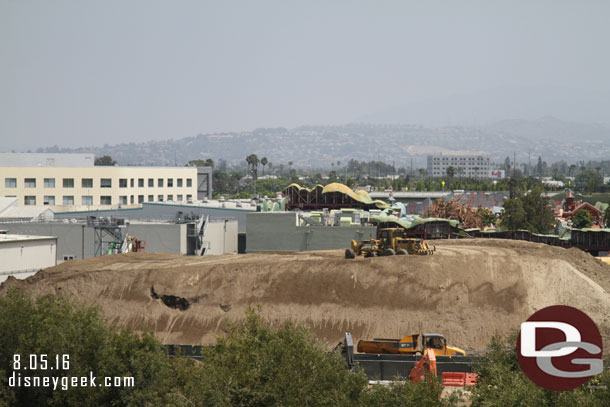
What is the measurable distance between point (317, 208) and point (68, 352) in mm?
79931

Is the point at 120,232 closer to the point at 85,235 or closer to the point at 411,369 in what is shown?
the point at 85,235

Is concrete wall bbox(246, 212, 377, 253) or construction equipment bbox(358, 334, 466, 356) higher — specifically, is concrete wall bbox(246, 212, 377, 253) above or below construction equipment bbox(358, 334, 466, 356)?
above

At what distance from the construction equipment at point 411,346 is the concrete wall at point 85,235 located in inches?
1277

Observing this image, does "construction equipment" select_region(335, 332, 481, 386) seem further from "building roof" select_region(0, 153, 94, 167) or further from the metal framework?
"building roof" select_region(0, 153, 94, 167)

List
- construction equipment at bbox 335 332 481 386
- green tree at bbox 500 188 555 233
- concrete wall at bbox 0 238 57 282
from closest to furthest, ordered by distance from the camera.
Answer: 1. construction equipment at bbox 335 332 481 386
2. concrete wall at bbox 0 238 57 282
3. green tree at bbox 500 188 555 233

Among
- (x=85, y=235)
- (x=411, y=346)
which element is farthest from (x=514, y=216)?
(x=411, y=346)

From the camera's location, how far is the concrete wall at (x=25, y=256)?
5417 cm

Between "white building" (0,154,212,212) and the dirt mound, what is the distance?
44.4m

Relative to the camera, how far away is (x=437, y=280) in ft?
164

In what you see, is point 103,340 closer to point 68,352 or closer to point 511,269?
point 68,352

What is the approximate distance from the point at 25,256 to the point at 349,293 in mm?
23662

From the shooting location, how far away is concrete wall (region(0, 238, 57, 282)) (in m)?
54.2

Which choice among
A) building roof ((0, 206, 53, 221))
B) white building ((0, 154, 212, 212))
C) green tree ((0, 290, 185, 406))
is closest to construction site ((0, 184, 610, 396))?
green tree ((0, 290, 185, 406))

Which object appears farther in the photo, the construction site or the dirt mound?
the dirt mound
